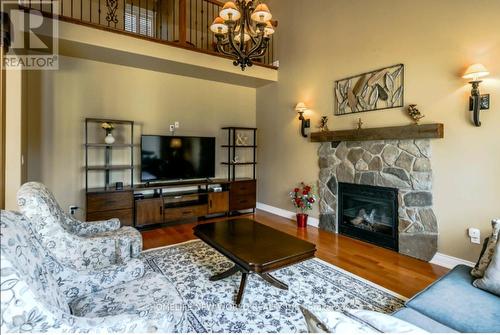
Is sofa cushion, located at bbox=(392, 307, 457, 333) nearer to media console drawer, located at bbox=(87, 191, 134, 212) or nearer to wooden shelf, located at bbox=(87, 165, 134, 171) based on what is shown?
media console drawer, located at bbox=(87, 191, 134, 212)

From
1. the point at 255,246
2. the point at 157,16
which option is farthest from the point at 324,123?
the point at 157,16

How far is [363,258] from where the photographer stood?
3314mm

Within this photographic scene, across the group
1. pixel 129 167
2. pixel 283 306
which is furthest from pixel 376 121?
pixel 129 167

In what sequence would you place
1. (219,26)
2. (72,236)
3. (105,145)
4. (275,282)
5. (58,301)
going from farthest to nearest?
(105,145), (219,26), (275,282), (72,236), (58,301)

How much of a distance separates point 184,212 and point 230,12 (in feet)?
10.7

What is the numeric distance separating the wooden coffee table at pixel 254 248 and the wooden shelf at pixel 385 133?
1971mm

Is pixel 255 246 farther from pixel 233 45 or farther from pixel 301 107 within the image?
pixel 301 107

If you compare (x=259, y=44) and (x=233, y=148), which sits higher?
(x=259, y=44)

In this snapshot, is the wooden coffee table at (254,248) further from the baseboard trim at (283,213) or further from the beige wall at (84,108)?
the beige wall at (84,108)

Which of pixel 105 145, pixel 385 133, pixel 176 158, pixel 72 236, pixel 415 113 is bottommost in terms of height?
pixel 72 236

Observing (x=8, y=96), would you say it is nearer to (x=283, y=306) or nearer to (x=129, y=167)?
(x=129, y=167)

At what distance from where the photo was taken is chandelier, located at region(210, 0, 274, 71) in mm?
2640

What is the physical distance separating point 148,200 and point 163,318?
3.36 metres

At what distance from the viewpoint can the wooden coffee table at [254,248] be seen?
214 centimetres
